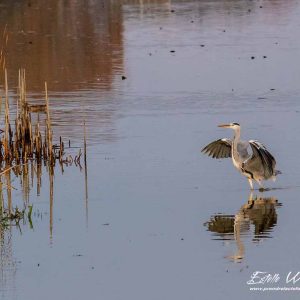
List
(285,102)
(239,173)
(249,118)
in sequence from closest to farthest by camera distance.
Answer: (239,173) < (249,118) < (285,102)

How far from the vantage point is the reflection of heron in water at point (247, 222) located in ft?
40.5

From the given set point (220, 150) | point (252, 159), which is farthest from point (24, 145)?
point (252, 159)

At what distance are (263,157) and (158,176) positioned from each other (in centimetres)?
187

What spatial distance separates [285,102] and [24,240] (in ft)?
35.9

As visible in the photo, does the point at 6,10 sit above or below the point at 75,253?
below

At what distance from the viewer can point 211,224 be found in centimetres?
1287

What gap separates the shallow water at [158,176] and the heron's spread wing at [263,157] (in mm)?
331

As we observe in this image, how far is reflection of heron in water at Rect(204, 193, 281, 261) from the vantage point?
1236cm

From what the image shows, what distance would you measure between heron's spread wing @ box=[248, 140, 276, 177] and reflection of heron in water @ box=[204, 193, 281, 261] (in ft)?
1.29

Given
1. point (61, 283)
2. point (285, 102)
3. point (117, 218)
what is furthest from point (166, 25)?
point (61, 283)

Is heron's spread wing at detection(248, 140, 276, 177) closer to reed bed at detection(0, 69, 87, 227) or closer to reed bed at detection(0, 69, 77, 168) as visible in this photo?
reed bed at detection(0, 69, 87, 227)

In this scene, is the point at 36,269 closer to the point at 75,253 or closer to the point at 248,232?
the point at 75,253

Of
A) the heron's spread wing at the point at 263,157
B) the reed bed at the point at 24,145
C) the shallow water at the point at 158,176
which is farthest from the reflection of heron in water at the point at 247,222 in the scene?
the reed bed at the point at 24,145

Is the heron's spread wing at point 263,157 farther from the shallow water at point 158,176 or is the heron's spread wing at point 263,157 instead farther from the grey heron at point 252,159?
the shallow water at point 158,176
